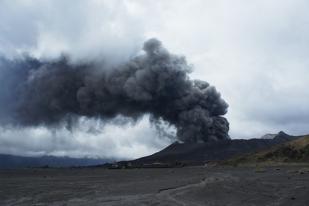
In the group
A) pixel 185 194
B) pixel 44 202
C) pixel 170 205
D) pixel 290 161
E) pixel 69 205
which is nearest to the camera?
pixel 170 205

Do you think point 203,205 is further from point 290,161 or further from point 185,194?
point 290,161

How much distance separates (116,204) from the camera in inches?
1801

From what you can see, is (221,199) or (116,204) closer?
(116,204)

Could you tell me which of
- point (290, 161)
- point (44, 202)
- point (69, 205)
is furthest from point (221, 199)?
point (290, 161)

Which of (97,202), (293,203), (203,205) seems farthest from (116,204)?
(293,203)

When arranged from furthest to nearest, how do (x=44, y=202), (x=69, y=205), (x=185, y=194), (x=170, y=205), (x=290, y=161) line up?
1. (x=290, y=161)
2. (x=185, y=194)
3. (x=44, y=202)
4. (x=69, y=205)
5. (x=170, y=205)

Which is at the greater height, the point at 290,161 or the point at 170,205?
the point at 290,161

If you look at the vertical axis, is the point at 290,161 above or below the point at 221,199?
above

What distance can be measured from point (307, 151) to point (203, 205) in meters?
170

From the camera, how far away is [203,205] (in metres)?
43.4

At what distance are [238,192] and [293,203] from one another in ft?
43.7

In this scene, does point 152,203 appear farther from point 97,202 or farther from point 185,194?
point 185,194

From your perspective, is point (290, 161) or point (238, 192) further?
point (290, 161)

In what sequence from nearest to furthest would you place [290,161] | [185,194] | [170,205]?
[170,205] < [185,194] < [290,161]
